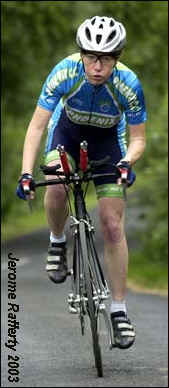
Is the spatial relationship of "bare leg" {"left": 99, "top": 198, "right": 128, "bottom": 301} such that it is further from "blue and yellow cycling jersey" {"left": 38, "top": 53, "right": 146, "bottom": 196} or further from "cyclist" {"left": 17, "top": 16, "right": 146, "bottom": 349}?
"blue and yellow cycling jersey" {"left": 38, "top": 53, "right": 146, "bottom": 196}

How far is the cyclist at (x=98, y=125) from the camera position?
818 centimetres

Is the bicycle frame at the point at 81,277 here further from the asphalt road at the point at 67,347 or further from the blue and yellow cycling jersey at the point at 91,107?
the asphalt road at the point at 67,347

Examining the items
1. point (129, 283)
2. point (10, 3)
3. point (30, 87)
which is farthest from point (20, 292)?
point (30, 87)

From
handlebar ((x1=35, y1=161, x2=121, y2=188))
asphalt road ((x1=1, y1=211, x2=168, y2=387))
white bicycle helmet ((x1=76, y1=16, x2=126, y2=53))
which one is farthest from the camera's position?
asphalt road ((x1=1, y1=211, x2=168, y2=387))

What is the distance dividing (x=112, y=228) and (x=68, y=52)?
3178 cm

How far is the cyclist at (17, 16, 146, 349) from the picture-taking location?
8.18m

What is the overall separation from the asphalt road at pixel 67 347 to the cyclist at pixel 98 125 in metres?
0.85

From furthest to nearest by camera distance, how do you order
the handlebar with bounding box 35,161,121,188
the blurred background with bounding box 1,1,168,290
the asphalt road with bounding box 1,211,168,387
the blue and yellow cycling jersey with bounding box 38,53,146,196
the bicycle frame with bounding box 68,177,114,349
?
the blurred background with bounding box 1,1,168,290, the asphalt road with bounding box 1,211,168,387, the bicycle frame with bounding box 68,177,114,349, the blue and yellow cycling jersey with bounding box 38,53,146,196, the handlebar with bounding box 35,161,121,188

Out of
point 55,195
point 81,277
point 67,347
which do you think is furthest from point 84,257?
point 67,347

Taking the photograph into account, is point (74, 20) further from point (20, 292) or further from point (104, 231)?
point (104, 231)

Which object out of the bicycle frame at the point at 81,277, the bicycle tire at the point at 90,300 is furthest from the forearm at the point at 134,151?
the bicycle tire at the point at 90,300

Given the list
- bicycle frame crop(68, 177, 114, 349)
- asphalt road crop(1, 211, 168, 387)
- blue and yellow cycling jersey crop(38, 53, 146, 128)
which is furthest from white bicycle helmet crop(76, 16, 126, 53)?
asphalt road crop(1, 211, 168, 387)

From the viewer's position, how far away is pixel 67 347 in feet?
36.8

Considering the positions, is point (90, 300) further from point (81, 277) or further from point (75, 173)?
point (75, 173)
